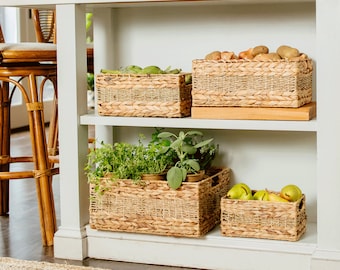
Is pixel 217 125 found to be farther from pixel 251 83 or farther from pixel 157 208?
pixel 157 208

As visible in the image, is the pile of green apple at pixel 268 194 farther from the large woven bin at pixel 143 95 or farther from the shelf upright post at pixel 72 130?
the shelf upright post at pixel 72 130

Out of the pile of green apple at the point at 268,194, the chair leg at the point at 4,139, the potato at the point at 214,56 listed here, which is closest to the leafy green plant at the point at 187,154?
the pile of green apple at the point at 268,194

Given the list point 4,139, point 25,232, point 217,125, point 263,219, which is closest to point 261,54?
point 217,125

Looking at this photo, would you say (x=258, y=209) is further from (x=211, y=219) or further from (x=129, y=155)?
(x=129, y=155)

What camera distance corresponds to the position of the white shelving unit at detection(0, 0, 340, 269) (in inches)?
85.7

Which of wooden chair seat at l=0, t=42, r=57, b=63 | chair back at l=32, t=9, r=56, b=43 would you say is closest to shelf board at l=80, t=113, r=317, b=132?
wooden chair seat at l=0, t=42, r=57, b=63

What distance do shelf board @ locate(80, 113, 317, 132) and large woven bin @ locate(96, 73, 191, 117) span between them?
25 millimetres

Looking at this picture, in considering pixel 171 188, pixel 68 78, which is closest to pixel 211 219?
pixel 171 188

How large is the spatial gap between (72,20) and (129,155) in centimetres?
48

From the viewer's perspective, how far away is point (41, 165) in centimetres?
272

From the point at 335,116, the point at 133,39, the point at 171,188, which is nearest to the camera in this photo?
the point at 335,116

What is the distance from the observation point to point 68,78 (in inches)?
97.0

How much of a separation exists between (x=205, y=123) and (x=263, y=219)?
346 mm

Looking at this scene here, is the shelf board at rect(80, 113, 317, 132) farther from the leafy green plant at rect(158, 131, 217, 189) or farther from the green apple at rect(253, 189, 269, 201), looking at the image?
the green apple at rect(253, 189, 269, 201)
